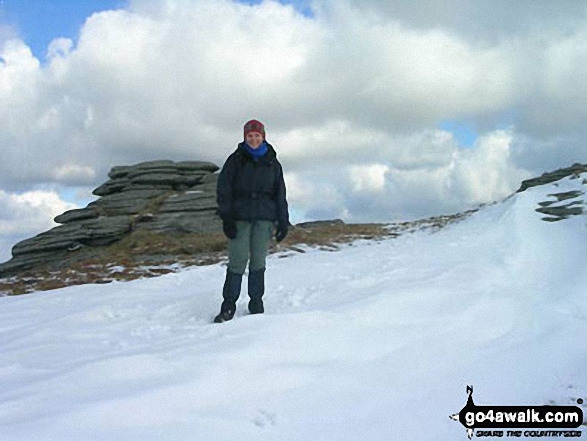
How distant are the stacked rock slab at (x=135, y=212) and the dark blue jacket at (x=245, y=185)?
1772 cm

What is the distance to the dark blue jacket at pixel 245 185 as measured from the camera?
279 inches

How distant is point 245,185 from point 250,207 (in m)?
0.32

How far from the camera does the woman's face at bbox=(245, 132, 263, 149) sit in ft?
22.9

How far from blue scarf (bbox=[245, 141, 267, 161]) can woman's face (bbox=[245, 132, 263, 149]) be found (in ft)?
0.15

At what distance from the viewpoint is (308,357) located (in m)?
5.11

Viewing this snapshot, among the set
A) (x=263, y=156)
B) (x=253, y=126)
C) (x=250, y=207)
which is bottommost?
(x=250, y=207)

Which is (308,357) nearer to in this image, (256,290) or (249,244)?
(256,290)

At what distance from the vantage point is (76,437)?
11.4 ft

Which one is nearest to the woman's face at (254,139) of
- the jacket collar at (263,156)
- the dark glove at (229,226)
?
the jacket collar at (263,156)

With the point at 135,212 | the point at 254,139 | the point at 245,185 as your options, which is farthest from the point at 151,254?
the point at 254,139

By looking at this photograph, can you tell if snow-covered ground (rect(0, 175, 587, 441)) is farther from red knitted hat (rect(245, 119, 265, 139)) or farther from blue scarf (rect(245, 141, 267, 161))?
red knitted hat (rect(245, 119, 265, 139))

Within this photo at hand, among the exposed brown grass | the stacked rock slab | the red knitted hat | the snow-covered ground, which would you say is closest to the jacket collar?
the red knitted hat

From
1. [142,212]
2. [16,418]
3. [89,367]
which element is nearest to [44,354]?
[89,367]

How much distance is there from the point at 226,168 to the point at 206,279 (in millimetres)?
5422
